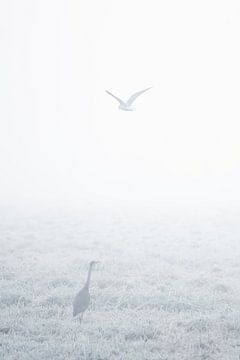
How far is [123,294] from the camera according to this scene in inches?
440

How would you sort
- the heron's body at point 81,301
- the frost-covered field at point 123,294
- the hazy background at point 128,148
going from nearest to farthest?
1. the frost-covered field at point 123,294
2. the heron's body at point 81,301
3. the hazy background at point 128,148

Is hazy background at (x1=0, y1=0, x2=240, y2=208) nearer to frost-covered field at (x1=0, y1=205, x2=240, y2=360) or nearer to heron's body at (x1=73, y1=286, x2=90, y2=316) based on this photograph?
frost-covered field at (x1=0, y1=205, x2=240, y2=360)

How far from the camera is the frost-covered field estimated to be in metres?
8.33

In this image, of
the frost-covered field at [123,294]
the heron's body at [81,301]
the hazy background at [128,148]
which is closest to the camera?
the frost-covered field at [123,294]

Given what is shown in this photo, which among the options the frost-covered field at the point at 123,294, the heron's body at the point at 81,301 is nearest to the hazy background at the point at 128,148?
the frost-covered field at the point at 123,294

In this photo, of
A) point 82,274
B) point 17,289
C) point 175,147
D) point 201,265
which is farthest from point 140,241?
point 175,147

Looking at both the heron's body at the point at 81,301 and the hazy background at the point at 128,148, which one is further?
the hazy background at the point at 128,148

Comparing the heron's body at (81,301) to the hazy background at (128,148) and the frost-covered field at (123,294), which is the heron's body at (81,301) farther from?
the hazy background at (128,148)

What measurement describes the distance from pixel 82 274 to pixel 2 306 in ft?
10.5

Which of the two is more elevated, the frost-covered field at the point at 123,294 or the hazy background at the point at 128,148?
the hazy background at the point at 128,148

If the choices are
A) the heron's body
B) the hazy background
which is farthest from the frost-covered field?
the hazy background

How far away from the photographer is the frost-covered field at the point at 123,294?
833cm

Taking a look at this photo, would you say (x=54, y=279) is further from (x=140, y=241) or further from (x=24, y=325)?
(x=140, y=241)

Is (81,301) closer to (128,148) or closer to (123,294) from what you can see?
(123,294)
